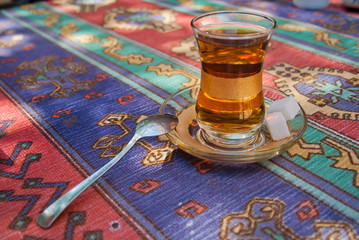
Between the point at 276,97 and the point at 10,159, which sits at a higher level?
the point at 276,97

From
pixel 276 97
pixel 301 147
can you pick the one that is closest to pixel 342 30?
pixel 276 97

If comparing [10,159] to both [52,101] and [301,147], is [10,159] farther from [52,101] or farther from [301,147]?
[301,147]

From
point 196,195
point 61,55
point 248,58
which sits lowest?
point 61,55

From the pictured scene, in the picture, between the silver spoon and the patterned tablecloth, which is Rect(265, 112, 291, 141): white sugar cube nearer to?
the patterned tablecloth

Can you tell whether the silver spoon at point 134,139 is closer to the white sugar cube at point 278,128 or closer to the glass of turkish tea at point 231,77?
the glass of turkish tea at point 231,77

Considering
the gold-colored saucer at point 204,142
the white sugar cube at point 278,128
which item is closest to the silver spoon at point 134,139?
the gold-colored saucer at point 204,142

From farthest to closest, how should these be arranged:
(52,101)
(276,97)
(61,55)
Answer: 1. (61,55)
2. (52,101)
3. (276,97)
